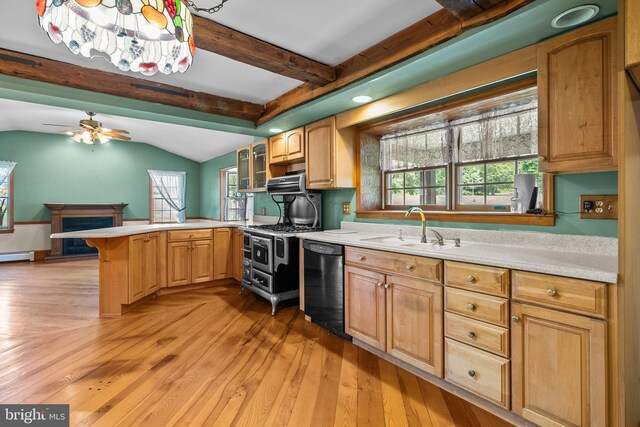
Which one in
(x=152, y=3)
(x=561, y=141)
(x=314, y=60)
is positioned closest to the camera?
(x=152, y=3)

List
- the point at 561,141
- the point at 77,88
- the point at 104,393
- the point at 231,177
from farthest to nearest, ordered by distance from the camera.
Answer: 1. the point at 231,177
2. the point at 77,88
3. the point at 104,393
4. the point at 561,141

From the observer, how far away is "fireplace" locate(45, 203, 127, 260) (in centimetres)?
656

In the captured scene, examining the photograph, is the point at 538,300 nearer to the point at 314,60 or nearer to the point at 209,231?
the point at 314,60

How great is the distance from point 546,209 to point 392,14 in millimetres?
1584

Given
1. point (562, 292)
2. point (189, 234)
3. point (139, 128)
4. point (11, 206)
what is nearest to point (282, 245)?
point (189, 234)

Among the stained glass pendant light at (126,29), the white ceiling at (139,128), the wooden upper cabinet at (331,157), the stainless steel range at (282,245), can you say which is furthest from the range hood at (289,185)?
the stained glass pendant light at (126,29)

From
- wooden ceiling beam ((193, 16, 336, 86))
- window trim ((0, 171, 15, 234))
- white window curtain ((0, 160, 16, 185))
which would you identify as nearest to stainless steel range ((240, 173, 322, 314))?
wooden ceiling beam ((193, 16, 336, 86))

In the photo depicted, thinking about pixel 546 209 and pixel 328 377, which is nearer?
pixel 546 209

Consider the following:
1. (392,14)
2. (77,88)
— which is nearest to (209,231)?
(77,88)

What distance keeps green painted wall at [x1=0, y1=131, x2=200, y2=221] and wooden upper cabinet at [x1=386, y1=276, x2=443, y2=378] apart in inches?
275

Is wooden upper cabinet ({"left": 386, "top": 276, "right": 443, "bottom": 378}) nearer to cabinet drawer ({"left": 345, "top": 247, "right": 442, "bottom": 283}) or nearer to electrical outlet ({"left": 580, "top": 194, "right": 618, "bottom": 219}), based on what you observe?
cabinet drawer ({"left": 345, "top": 247, "right": 442, "bottom": 283})

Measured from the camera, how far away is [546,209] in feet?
6.46

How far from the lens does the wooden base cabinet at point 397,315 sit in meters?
1.98

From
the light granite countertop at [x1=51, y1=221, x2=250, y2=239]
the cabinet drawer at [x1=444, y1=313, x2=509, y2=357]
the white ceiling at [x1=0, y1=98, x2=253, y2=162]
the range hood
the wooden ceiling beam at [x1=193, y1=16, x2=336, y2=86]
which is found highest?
the white ceiling at [x1=0, y1=98, x2=253, y2=162]
